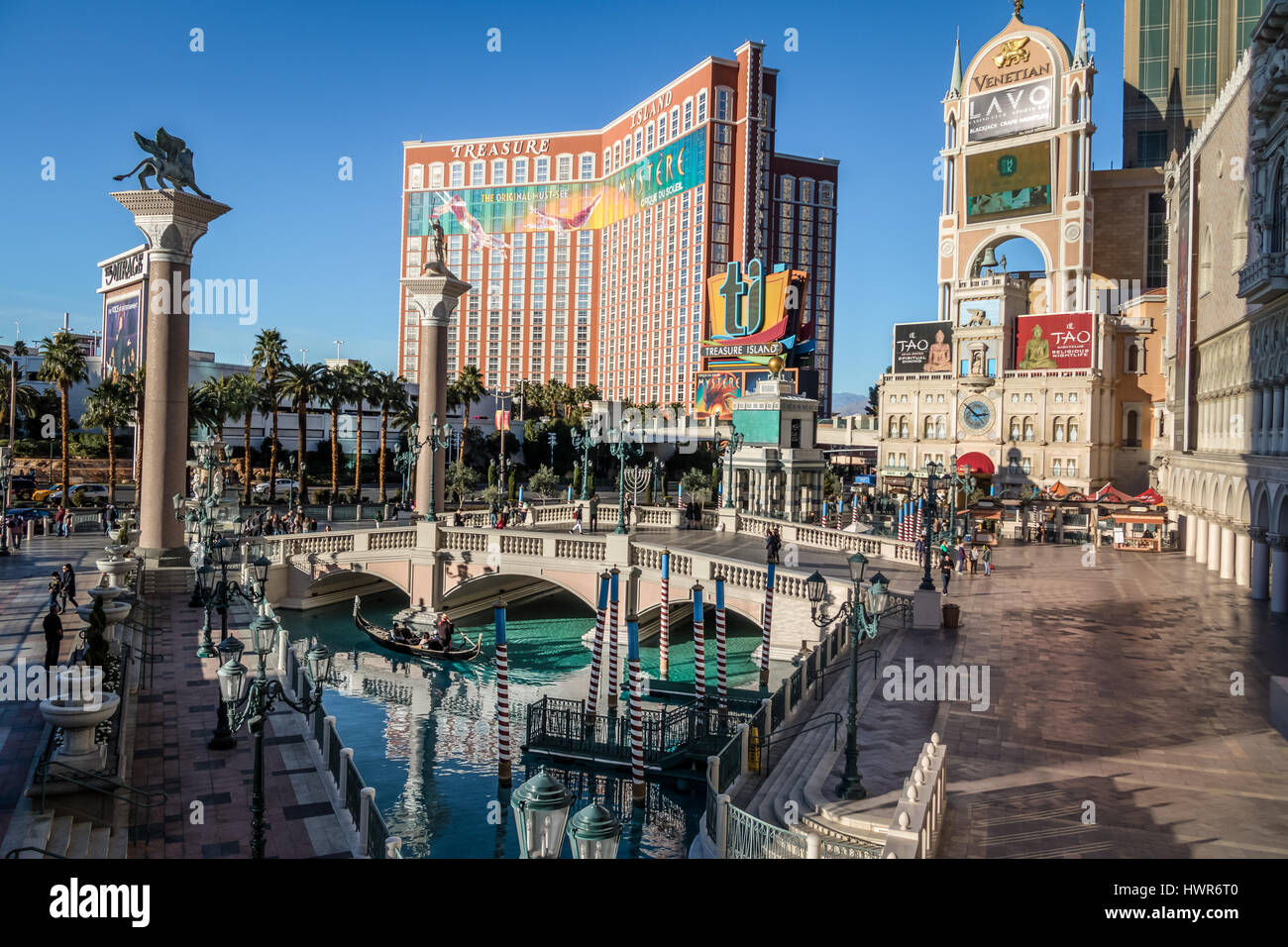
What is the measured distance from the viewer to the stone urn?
12.2m

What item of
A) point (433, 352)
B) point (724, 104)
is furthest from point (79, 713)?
point (724, 104)

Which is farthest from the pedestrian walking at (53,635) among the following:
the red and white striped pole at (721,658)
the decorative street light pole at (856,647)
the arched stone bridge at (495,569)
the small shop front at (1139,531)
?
the small shop front at (1139,531)

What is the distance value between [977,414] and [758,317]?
25.8 metres

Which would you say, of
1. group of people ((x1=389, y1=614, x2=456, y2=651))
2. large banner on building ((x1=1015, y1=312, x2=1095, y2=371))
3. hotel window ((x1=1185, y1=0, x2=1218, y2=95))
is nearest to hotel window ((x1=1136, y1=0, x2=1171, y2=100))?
hotel window ((x1=1185, y1=0, x2=1218, y2=95))

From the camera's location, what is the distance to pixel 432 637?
33.0 meters

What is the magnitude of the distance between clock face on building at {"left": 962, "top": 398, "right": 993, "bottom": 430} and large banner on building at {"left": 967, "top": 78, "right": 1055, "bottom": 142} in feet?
87.2

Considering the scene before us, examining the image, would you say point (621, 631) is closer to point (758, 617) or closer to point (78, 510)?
point (758, 617)

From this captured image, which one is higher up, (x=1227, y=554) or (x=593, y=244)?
(x=593, y=244)

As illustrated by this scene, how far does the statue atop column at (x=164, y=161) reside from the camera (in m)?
32.2

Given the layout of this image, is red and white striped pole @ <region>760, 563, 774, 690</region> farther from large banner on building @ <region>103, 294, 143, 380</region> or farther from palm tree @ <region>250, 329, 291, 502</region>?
large banner on building @ <region>103, 294, 143, 380</region>

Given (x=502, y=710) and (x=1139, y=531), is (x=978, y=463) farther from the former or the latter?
(x=502, y=710)

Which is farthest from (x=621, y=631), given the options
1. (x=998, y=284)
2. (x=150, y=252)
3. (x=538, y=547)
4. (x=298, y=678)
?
(x=998, y=284)

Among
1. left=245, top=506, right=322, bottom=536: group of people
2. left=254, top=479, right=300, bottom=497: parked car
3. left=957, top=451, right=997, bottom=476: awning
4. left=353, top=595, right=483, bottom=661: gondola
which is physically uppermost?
left=957, top=451, right=997, bottom=476: awning

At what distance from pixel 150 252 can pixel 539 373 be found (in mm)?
100958
